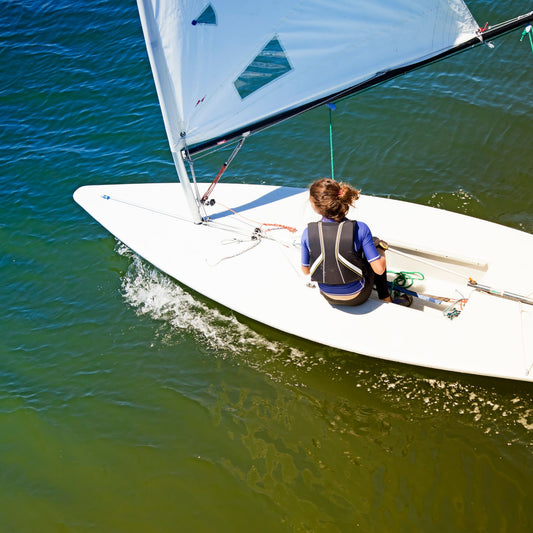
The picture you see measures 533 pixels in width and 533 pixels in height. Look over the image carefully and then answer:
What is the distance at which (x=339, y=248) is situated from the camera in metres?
3.83

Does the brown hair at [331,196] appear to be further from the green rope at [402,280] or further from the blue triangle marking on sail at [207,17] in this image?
the blue triangle marking on sail at [207,17]

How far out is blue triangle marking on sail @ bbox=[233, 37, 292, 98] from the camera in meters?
4.14

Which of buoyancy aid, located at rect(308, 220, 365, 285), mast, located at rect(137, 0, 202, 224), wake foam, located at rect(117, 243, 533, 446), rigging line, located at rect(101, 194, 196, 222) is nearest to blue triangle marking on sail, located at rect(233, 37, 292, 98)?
mast, located at rect(137, 0, 202, 224)

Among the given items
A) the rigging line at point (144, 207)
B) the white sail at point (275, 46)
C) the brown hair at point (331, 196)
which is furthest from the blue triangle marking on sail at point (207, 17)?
the rigging line at point (144, 207)

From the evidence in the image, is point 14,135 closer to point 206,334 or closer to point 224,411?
point 206,334

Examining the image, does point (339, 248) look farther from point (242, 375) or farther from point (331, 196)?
point (242, 375)

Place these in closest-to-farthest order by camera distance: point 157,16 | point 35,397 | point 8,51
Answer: point 157,16 < point 35,397 < point 8,51

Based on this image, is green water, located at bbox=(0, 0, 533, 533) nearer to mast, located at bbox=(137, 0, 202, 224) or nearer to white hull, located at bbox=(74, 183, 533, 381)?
white hull, located at bbox=(74, 183, 533, 381)

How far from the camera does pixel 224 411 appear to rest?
455 centimetres

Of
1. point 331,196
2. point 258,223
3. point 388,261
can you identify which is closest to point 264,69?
point 331,196

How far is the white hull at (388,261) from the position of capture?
391 centimetres

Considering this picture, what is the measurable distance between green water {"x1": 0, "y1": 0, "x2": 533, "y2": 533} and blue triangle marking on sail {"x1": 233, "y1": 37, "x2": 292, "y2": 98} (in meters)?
2.24

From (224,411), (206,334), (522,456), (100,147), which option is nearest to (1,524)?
(224,411)

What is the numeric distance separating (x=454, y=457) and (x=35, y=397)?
3854mm
